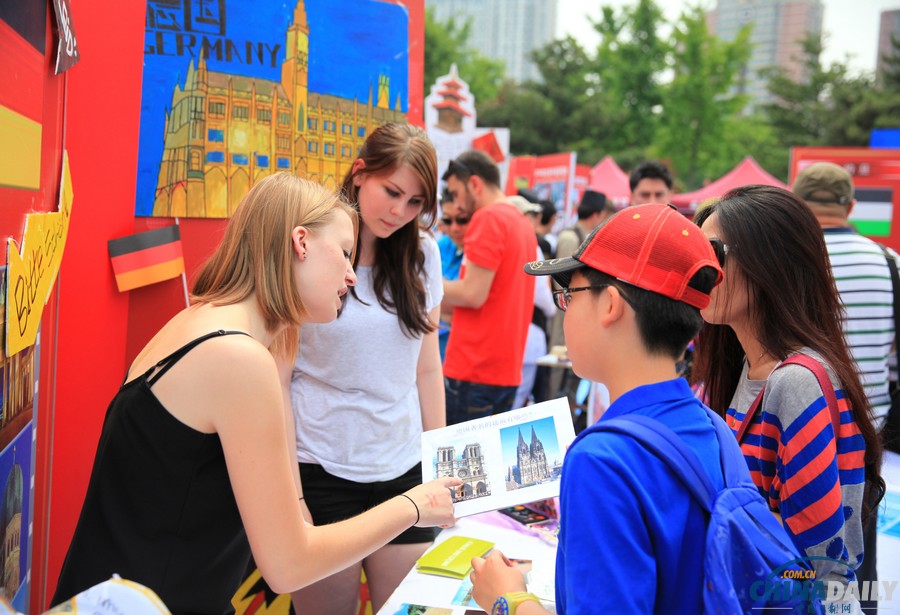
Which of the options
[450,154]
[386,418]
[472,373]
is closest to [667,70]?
[450,154]

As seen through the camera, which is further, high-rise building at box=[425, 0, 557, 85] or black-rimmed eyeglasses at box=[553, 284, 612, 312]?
high-rise building at box=[425, 0, 557, 85]

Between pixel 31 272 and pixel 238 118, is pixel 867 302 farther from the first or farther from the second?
pixel 31 272

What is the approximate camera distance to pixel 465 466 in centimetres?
183

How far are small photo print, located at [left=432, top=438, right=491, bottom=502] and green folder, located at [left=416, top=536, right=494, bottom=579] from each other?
1.06ft

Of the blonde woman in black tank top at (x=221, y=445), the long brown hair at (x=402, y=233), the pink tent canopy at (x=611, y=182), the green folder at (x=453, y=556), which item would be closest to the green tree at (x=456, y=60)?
the pink tent canopy at (x=611, y=182)

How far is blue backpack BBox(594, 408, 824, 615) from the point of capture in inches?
41.6

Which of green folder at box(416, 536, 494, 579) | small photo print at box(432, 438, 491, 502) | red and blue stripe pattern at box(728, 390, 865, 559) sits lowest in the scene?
green folder at box(416, 536, 494, 579)

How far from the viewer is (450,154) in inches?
267

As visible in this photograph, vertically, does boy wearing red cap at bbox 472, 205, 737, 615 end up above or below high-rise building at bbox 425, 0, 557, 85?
below

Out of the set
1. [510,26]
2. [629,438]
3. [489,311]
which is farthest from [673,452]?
[510,26]

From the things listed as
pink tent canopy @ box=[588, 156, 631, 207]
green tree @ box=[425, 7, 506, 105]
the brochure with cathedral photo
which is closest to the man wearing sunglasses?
the brochure with cathedral photo

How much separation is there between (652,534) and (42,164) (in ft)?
4.61

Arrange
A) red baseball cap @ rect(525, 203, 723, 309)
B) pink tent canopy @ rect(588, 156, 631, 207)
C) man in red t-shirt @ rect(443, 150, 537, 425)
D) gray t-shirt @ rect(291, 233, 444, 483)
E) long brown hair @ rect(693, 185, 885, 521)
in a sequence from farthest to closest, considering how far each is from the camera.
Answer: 1. pink tent canopy @ rect(588, 156, 631, 207)
2. man in red t-shirt @ rect(443, 150, 537, 425)
3. gray t-shirt @ rect(291, 233, 444, 483)
4. long brown hair @ rect(693, 185, 885, 521)
5. red baseball cap @ rect(525, 203, 723, 309)

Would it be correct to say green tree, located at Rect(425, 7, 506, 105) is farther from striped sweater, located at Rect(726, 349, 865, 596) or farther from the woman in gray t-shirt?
striped sweater, located at Rect(726, 349, 865, 596)
